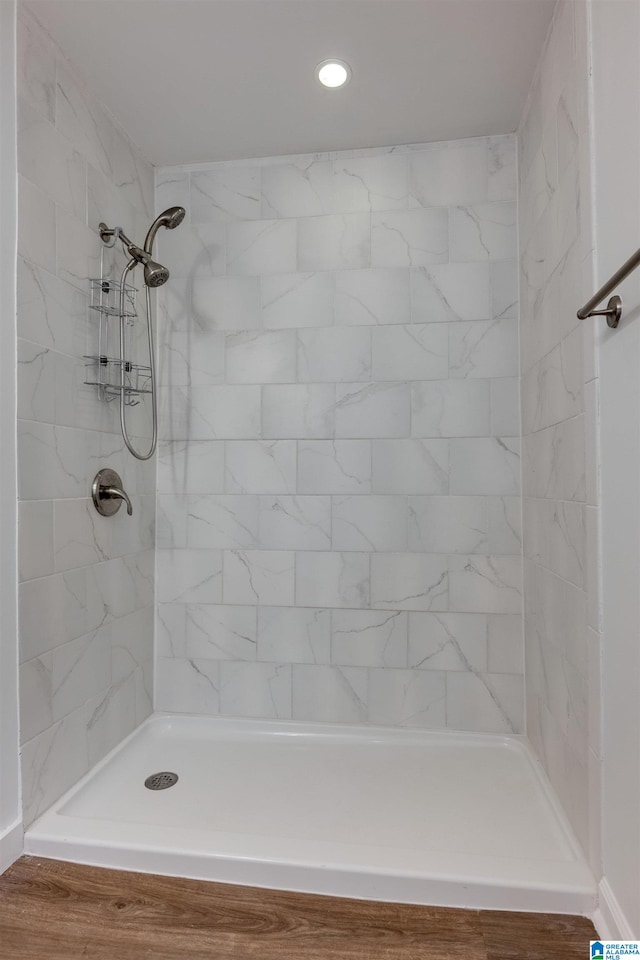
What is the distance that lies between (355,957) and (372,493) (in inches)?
52.6

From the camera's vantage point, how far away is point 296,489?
7.13 ft

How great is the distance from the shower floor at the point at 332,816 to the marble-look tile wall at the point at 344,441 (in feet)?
0.40

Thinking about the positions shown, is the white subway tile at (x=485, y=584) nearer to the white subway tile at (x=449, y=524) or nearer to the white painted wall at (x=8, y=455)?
the white subway tile at (x=449, y=524)

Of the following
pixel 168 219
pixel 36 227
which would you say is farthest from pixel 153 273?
pixel 36 227

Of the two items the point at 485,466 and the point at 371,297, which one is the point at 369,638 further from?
the point at 371,297

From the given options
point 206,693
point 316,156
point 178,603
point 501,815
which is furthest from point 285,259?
point 501,815

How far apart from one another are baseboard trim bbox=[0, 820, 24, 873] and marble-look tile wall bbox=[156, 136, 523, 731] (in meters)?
0.80

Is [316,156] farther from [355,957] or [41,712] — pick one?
[355,957]

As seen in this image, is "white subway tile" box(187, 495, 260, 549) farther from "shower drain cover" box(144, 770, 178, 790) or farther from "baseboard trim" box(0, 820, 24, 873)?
"baseboard trim" box(0, 820, 24, 873)

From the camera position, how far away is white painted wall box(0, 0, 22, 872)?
141 cm

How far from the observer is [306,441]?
7.10ft

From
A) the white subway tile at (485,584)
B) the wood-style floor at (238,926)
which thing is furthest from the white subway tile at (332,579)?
the wood-style floor at (238,926)

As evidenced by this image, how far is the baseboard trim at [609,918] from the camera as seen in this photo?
1120mm

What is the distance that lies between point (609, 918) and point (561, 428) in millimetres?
1111
